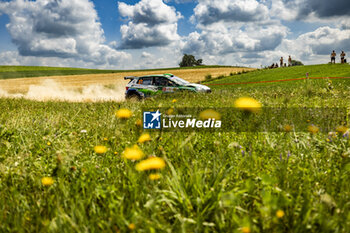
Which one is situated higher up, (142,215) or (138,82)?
(138,82)

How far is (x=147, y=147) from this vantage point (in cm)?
276

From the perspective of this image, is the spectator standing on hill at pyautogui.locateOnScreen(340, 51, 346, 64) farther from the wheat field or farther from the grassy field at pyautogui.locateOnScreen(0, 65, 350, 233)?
the grassy field at pyautogui.locateOnScreen(0, 65, 350, 233)

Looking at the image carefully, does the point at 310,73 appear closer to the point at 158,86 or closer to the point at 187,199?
the point at 158,86

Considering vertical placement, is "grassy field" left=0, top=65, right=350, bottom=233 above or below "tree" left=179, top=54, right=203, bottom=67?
below

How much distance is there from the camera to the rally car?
14.1m

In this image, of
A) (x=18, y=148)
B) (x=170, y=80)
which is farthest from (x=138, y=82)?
(x=18, y=148)

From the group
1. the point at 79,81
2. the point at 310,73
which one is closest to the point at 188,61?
the point at 79,81

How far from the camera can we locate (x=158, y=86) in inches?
580

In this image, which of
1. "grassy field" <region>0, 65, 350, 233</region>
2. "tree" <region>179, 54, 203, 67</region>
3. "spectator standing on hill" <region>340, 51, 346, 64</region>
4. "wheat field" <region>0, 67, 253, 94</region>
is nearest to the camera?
"grassy field" <region>0, 65, 350, 233</region>

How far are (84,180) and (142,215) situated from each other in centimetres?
94

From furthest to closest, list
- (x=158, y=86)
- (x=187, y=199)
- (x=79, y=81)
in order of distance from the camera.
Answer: (x=79, y=81) < (x=158, y=86) < (x=187, y=199)

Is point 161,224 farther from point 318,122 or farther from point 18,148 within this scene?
point 318,122

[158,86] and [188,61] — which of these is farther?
[188,61]

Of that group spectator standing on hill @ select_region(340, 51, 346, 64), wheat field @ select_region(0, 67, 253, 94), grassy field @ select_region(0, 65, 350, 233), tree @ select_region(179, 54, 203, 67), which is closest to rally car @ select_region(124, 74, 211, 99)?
grassy field @ select_region(0, 65, 350, 233)
